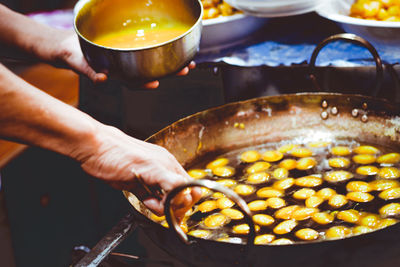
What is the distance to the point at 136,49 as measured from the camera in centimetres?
110

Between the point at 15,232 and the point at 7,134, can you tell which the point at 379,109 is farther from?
the point at 15,232

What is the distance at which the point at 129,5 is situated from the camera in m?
1.32

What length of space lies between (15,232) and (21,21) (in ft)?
3.68

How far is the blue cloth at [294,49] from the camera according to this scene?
5.21 feet

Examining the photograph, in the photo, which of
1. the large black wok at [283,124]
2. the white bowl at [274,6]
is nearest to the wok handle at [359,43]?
the large black wok at [283,124]

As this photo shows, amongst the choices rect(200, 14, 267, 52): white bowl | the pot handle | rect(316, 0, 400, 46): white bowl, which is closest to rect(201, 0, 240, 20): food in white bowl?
rect(200, 14, 267, 52): white bowl

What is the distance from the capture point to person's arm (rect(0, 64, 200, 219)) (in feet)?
2.79

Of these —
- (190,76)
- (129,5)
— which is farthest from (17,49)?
(190,76)

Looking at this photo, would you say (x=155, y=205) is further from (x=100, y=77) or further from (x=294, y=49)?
(x=294, y=49)

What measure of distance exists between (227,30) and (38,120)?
1050mm

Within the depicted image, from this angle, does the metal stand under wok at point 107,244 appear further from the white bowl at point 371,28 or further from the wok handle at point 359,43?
the white bowl at point 371,28

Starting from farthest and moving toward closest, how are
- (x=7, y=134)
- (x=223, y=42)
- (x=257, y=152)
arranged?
(x=223, y=42) < (x=257, y=152) < (x=7, y=134)

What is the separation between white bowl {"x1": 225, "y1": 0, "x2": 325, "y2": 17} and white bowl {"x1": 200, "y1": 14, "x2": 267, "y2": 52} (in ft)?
0.18

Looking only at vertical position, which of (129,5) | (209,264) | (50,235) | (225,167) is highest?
(129,5)
